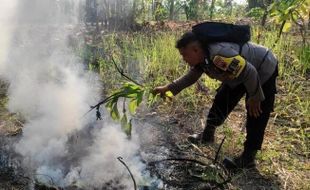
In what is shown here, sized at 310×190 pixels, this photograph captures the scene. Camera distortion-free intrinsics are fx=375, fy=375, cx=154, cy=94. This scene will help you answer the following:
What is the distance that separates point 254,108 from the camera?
3291 millimetres

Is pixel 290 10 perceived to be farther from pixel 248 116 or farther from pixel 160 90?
pixel 160 90

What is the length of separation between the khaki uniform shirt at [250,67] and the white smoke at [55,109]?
3.21ft

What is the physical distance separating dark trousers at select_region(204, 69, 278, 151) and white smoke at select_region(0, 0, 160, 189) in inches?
38.6

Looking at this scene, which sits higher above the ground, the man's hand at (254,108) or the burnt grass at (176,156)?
the man's hand at (254,108)

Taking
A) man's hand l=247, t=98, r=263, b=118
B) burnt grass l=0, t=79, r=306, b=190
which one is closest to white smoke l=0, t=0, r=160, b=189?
burnt grass l=0, t=79, r=306, b=190

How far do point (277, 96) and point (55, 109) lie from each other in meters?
2.99

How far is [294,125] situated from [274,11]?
4.56 feet

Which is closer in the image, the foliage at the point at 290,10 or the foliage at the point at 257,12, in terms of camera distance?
the foliage at the point at 290,10

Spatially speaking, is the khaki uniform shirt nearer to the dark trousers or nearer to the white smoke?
the dark trousers

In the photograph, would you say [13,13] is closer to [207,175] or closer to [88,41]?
[88,41]

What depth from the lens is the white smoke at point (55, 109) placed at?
3.44 meters

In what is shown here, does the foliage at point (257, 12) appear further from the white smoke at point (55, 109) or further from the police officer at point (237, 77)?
the police officer at point (237, 77)

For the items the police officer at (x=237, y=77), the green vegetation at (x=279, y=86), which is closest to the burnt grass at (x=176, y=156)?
the green vegetation at (x=279, y=86)

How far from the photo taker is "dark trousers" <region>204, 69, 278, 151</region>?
3461 millimetres
